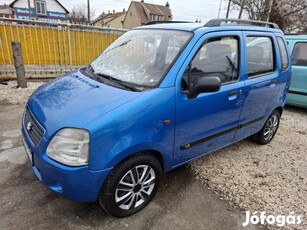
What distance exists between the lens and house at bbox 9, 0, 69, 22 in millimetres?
37000

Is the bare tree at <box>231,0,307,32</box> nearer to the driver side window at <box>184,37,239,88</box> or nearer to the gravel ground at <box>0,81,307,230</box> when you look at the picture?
the gravel ground at <box>0,81,307,230</box>

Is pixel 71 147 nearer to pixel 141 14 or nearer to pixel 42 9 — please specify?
pixel 42 9

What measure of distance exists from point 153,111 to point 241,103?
1.45 meters

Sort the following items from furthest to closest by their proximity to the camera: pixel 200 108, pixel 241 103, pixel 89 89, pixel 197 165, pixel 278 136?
pixel 278 136 < pixel 197 165 < pixel 241 103 < pixel 200 108 < pixel 89 89

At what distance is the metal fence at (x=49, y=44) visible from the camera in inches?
253

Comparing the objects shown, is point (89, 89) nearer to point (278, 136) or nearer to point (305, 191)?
point (305, 191)

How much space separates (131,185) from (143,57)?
4.59 ft

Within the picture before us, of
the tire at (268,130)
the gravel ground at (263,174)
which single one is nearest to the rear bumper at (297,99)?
the gravel ground at (263,174)

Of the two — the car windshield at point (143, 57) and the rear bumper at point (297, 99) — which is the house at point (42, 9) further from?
the car windshield at point (143, 57)

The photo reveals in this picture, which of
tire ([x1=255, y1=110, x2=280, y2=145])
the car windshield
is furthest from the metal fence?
tire ([x1=255, y1=110, x2=280, y2=145])

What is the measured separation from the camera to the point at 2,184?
2.72 m

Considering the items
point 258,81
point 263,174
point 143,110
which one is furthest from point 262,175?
point 143,110

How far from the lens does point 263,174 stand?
329 centimetres

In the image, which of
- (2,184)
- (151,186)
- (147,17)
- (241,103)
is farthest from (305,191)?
(147,17)
